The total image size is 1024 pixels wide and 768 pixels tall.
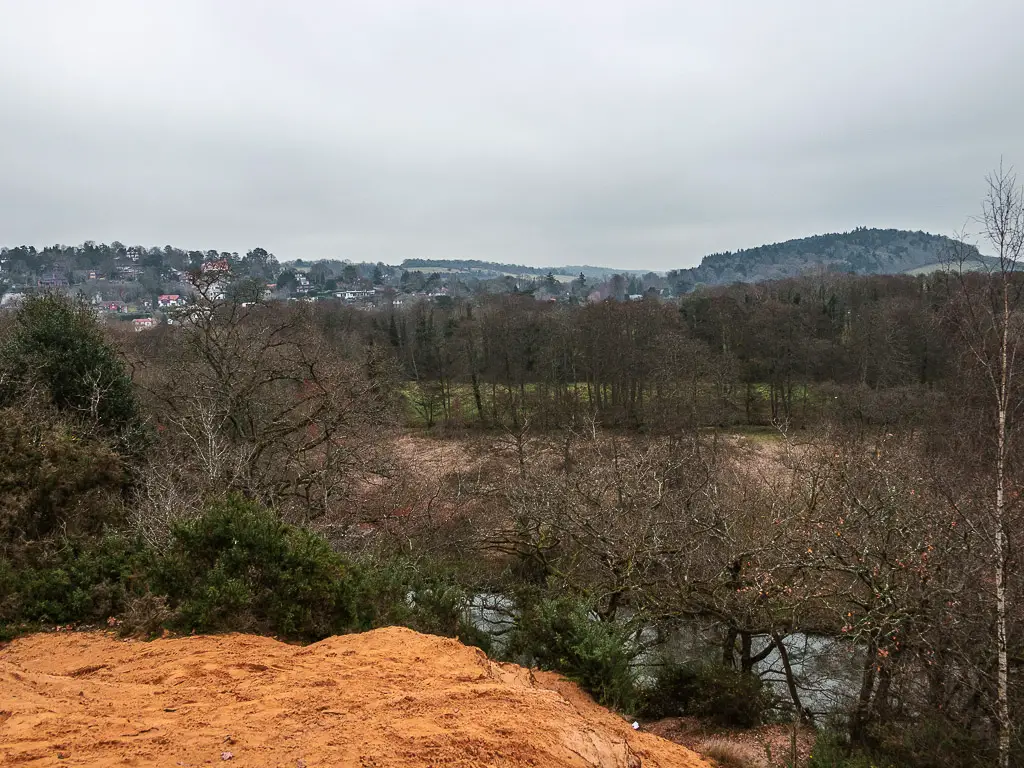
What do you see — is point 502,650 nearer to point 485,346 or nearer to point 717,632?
point 717,632

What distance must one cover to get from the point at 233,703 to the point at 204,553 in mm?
2802

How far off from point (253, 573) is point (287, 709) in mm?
2690

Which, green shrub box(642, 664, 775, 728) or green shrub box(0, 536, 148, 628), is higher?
green shrub box(0, 536, 148, 628)

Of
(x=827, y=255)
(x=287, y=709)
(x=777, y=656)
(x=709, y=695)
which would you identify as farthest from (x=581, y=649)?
(x=827, y=255)

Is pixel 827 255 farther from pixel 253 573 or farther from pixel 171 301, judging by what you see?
pixel 253 573

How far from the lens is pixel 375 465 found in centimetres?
1573

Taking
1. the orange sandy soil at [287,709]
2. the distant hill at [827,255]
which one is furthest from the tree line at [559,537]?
the distant hill at [827,255]

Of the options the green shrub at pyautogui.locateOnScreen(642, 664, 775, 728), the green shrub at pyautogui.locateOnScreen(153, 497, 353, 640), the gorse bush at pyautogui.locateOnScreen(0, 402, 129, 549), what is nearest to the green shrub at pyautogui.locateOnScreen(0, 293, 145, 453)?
the gorse bush at pyautogui.locateOnScreen(0, 402, 129, 549)

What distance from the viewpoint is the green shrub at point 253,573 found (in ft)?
24.5

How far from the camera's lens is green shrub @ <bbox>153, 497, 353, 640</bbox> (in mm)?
7477

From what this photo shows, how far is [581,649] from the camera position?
820cm

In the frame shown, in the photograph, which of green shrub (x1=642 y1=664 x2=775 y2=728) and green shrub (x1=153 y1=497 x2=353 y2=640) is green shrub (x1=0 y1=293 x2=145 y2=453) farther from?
green shrub (x1=642 y1=664 x2=775 y2=728)

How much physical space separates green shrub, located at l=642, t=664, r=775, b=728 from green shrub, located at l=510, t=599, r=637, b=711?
0.84 meters

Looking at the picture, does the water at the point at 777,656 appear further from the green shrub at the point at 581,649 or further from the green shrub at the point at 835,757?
the green shrub at the point at 835,757
